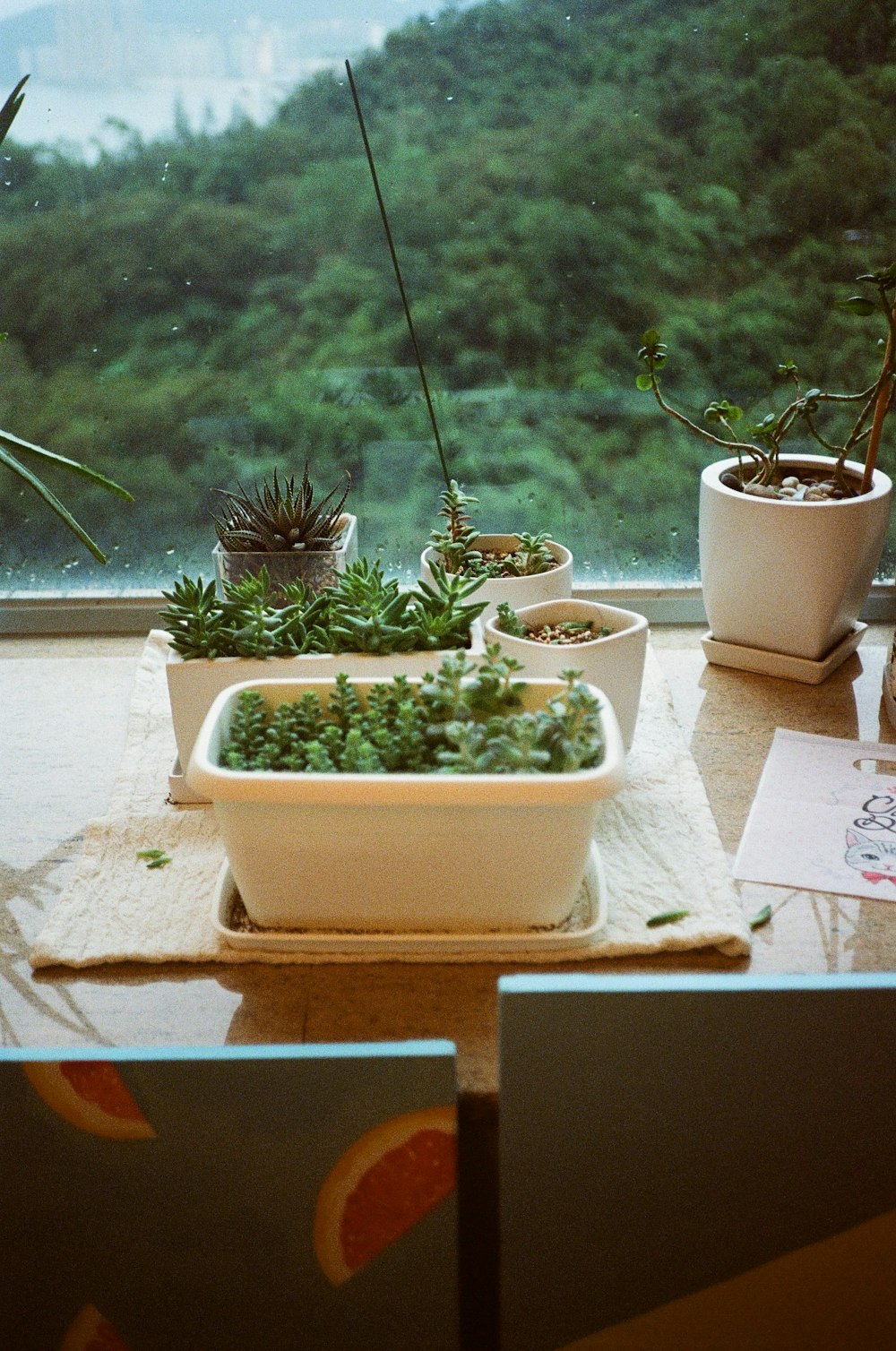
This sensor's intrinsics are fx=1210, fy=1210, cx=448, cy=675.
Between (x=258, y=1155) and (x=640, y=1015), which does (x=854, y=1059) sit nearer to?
(x=640, y=1015)

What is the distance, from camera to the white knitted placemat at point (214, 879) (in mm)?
782

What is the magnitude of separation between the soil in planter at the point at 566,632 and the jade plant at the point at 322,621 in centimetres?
7

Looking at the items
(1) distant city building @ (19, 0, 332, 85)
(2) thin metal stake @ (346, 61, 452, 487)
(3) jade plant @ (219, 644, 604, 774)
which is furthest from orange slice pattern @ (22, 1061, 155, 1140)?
(1) distant city building @ (19, 0, 332, 85)

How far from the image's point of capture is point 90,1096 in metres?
0.66

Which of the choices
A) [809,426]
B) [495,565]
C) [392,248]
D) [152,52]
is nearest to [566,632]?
[495,565]

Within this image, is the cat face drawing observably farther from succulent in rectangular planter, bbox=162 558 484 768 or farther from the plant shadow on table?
the plant shadow on table

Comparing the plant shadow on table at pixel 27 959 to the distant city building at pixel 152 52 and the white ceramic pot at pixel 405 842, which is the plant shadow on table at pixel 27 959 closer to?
the white ceramic pot at pixel 405 842

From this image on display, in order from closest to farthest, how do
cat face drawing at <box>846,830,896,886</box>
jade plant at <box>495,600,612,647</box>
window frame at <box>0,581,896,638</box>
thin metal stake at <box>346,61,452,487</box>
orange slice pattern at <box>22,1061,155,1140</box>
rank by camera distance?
orange slice pattern at <box>22,1061,155,1140</box>, cat face drawing at <box>846,830,896,886</box>, jade plant at <box>495,600,612,647</box>, thin metal stake at <box>346,61,452,487</box>, window frame at <box>0,581,896,638</box>

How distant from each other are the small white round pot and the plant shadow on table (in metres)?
0.66

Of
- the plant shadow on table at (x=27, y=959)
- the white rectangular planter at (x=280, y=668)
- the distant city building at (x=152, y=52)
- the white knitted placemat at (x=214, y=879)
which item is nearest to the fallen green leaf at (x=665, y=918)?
the white knitted placemat at (x=214, y=879)

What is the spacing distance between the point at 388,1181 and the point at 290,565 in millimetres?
586

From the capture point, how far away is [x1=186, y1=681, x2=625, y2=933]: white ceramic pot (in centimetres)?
70

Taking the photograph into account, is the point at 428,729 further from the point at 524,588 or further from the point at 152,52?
the point at 152,52

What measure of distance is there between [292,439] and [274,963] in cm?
80
